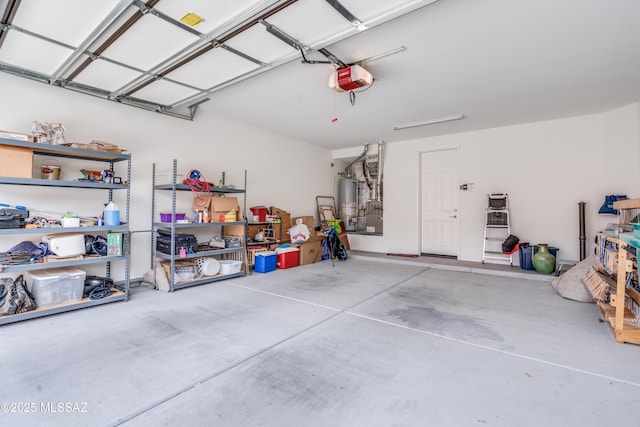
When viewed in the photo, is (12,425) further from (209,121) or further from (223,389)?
(209,121)

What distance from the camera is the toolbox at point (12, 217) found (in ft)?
9.63

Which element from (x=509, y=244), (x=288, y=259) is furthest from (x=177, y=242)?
(x=509, y=244)

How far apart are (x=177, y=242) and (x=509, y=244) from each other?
5766mm

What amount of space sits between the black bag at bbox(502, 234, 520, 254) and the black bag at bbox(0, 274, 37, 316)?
22.8 ft

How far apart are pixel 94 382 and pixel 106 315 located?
149 cm

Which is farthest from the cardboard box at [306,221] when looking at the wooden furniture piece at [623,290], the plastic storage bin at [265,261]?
the wooden furniture piece at [623,290]

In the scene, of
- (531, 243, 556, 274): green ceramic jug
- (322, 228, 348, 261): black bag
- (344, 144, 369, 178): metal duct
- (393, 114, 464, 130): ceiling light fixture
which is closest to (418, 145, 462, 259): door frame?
(393, 114, 464, 130): ceiling light fixture

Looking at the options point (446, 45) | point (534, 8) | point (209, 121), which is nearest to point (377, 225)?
point (209, 121)

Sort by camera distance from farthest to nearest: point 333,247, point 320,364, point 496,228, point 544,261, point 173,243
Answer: point 333,247 < point 496,228 < point 544,261 < point 173,243 < point 320,364

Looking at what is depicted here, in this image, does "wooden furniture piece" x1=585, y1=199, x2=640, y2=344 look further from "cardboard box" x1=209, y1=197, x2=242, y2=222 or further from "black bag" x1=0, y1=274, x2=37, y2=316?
"black bag" x1=0, y1=274, x2=37, y2=316

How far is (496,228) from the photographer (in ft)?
20.3

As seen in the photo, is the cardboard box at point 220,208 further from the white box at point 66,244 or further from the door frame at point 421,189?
the door frame at point 421,189

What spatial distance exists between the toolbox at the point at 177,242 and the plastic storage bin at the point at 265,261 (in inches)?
49.6

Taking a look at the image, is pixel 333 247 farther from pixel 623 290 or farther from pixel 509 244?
pixel 623 290
